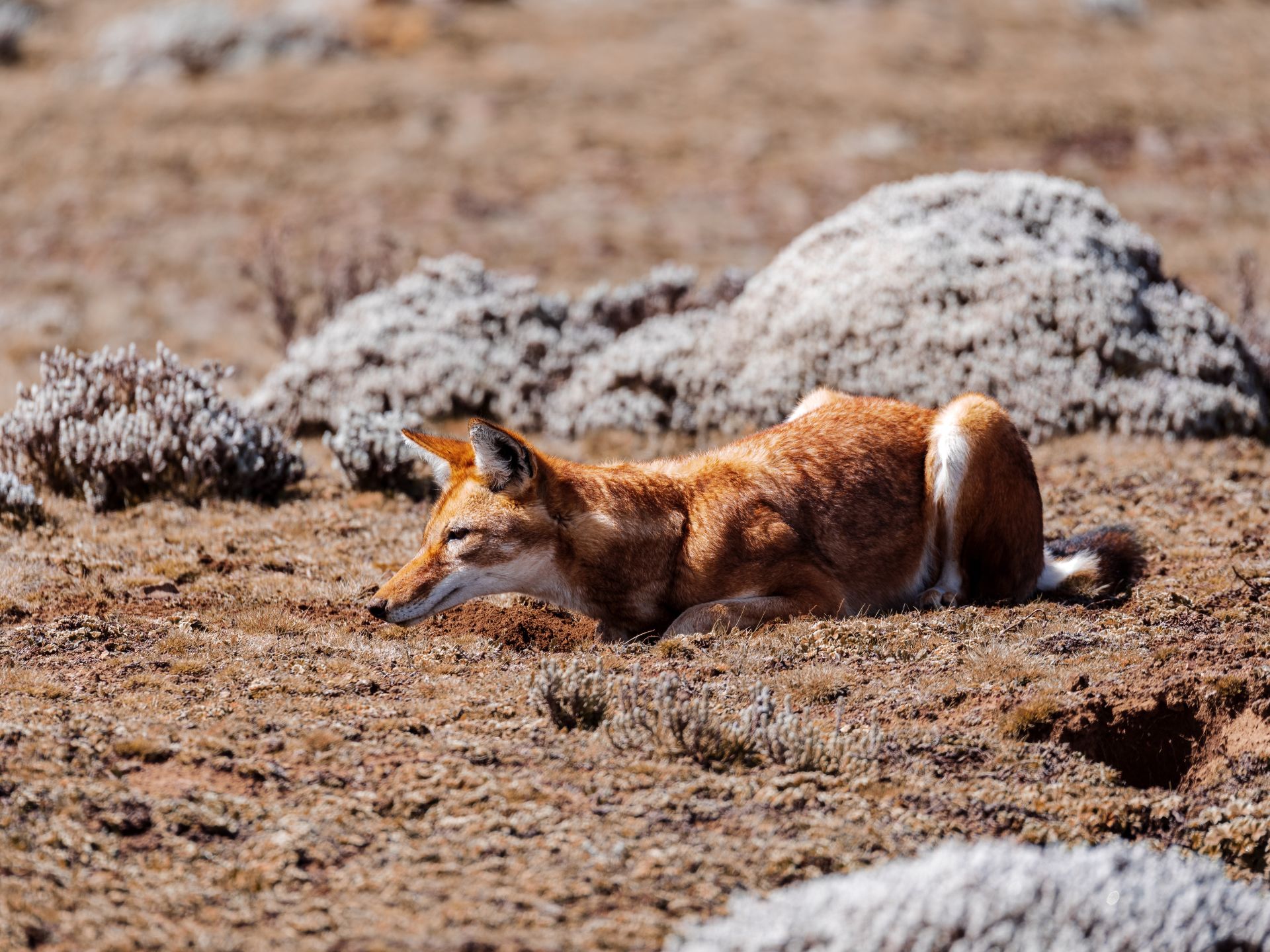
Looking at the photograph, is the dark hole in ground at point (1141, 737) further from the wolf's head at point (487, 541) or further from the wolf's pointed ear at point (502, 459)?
the wolf's pointed ear at point (502, 459)

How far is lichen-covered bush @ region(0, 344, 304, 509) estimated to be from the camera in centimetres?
902

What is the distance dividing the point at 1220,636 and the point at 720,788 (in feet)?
9.97

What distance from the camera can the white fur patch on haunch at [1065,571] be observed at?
716cm

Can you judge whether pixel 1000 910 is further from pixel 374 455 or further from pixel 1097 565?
pixel 374 455

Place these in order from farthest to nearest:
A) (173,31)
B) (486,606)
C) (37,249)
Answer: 1. (173,31)
2. (37,249)
3. (486,606)

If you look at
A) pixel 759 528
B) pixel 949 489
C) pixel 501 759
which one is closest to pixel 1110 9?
pixel 949 489

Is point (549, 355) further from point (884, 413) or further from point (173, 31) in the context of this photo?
point (173, 31)

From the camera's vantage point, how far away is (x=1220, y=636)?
242 inches

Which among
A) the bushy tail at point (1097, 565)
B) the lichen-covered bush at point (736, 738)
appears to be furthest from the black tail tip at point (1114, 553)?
the lichen-covered bush at point (736, 738)

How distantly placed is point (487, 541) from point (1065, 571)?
3483mm

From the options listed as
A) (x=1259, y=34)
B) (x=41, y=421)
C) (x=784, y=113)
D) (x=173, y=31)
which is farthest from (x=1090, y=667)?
(x=1259, y=34)

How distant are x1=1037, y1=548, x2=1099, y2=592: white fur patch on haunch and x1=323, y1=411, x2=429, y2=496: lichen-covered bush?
4.79 metres

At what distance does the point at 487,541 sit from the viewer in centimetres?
616

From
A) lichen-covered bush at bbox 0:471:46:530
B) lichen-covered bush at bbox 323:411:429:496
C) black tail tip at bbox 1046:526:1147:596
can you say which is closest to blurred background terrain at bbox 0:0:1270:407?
lichen-covered bush at bbox 323:411:429:496
